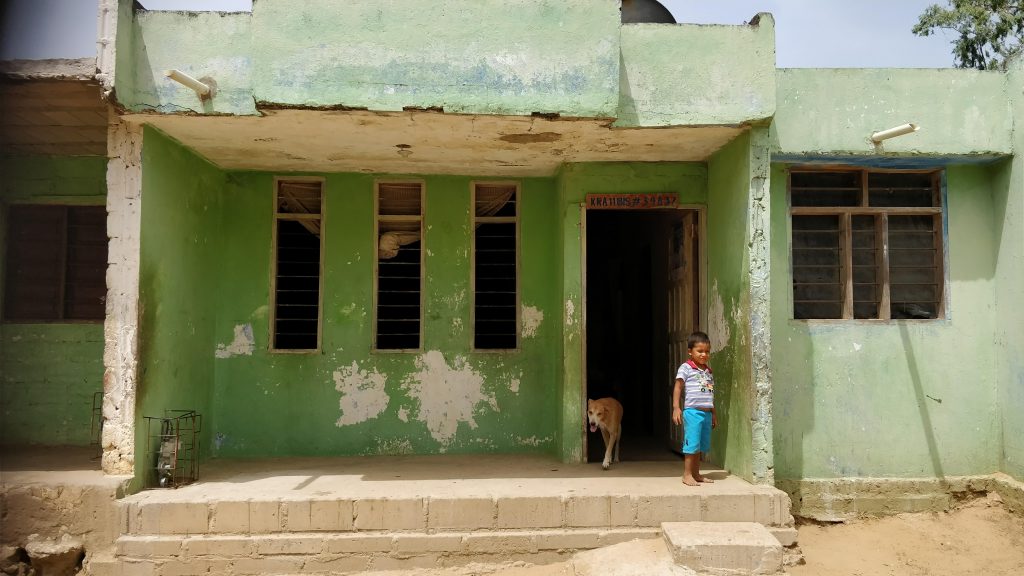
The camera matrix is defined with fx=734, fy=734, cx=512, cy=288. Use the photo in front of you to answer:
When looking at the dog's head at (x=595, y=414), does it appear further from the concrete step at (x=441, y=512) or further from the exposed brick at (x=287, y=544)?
the exposed brick at (x=287, y=544)

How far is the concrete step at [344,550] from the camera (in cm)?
589

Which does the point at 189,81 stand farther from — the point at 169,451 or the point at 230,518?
the point at 230,518

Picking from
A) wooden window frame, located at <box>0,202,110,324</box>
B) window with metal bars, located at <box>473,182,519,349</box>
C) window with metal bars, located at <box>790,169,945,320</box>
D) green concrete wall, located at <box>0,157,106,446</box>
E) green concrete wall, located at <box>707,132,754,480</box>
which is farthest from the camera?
window with metal bars, located at <box>473,182,519,349</box>

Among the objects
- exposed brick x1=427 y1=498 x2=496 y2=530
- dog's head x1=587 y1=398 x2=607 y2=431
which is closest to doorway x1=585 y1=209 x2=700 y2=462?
dog's head x1=587 y1=398 x2=607 y2=431

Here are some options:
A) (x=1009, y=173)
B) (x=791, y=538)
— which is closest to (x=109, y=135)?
(x=791, y=538)

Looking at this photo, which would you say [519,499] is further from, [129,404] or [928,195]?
[928,195]

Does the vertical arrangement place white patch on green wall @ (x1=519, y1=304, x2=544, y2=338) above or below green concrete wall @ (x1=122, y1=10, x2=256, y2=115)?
below

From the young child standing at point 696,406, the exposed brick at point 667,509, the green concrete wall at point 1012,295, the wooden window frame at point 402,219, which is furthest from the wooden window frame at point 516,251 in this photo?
the green concrete wall at point 1012,295

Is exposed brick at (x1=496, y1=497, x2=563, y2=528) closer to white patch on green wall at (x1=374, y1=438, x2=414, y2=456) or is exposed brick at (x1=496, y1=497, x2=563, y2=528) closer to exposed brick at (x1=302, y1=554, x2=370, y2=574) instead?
exposed brick at (x1=302, y1=554, x2=370, y2=574)

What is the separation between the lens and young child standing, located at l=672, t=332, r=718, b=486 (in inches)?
256

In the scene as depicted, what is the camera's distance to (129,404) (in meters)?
6.25

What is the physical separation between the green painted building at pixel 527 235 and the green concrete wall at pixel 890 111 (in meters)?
0.02

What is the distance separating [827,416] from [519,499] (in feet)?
10.5

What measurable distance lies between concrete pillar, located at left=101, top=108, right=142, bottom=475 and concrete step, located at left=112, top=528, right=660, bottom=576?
784mm
